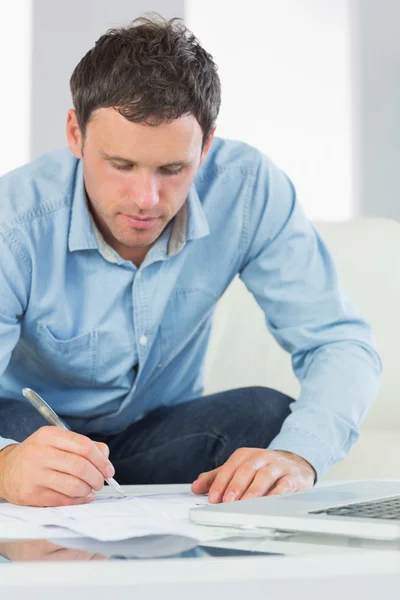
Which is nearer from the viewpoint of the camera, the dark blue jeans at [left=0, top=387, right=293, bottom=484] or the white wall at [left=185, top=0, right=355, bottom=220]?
the dark blue jeans at [left=0, top=387, right=293, bottom=484]

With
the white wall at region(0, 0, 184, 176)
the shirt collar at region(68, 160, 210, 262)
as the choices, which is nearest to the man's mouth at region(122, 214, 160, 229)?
the shirt collar at region(68, 160, 210, 262)

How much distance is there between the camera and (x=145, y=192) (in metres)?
1.23

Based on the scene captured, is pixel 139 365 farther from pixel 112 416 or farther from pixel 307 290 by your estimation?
pixel 307 290

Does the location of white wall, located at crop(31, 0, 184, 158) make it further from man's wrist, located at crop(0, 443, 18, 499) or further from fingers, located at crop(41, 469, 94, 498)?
fingers, located at crop(41, 469, 94, 498)

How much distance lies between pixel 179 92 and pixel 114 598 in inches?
35.7

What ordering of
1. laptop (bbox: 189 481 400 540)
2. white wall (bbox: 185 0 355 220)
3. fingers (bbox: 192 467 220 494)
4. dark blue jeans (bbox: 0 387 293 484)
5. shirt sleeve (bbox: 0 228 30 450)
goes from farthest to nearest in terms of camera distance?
white wall (bbox: 185 0 355 220) → dark blue jeans (bbox: 0 387 293 484) → shirt sleeve (bbox: 0 228 30 450) → fingers (bbox: 192 467 220 494) → laptop (bbox: 189 481 400 540)

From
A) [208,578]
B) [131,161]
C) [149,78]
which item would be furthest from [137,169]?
[208,578]

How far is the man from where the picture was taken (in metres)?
1.26

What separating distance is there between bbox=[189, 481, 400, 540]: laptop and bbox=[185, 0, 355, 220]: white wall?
2.35m

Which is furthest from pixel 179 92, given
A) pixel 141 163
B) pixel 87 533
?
pixel 87 533

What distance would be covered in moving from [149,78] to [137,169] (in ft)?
0.42

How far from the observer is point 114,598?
47 centimetres

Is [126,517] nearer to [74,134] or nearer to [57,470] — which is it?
[57,470]

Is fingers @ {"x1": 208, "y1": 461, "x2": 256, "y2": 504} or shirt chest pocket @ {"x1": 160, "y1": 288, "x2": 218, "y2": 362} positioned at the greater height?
fingers @ {"x1": 208, "y1": 461, "x2": 256, "y2": 504}
